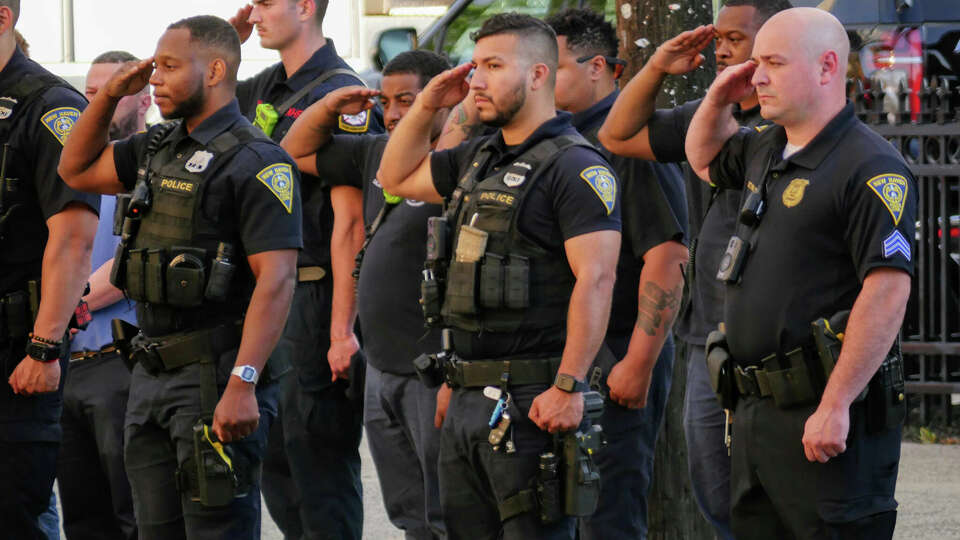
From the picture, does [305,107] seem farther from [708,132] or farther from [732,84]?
[732,84]

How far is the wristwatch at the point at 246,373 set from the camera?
5355 millimetres

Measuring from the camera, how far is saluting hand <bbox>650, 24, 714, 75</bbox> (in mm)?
5484

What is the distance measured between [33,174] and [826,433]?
3.17 m

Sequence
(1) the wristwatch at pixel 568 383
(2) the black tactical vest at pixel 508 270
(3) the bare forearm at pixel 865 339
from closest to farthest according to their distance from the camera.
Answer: (3) the bare forearm at pixel 865 339
(1) the wristwatch at pixel 568 383
(2) the black tactical vest at pixel 508 270

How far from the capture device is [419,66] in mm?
6422

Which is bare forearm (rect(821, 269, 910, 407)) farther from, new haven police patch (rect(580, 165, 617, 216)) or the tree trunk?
the tree trunk

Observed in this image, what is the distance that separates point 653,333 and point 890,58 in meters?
5.98

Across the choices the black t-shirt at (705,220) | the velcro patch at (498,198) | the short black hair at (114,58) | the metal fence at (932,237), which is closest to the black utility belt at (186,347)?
the velcro patch at (498,198)

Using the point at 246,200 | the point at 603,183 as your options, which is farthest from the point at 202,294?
the point at 603,183

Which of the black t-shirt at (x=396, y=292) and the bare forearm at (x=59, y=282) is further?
the black t-shirt at (x=396, y=292)

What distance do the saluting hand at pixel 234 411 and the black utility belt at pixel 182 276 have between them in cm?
29

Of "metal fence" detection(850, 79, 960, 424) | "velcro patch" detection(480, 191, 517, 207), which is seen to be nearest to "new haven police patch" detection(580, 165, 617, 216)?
"velcro patch" detection(480, 191, 517, 207)

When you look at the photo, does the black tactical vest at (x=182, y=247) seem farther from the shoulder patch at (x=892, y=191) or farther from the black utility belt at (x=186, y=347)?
the shoulder patch at (x=892, y=191)

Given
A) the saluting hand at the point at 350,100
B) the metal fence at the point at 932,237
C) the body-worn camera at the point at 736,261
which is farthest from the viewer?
the metal fence at the point at 932,237
